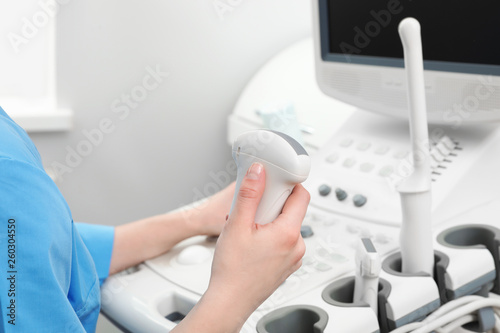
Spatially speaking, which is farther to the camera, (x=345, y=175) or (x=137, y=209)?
(x=137, y=209)

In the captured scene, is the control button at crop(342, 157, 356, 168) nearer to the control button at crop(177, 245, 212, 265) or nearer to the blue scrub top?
the control button at crop(177, 245, 212, 265)

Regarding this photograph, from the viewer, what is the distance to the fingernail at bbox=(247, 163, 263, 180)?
0.53 meters

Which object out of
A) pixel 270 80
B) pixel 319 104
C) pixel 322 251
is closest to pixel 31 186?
pixel 322 251

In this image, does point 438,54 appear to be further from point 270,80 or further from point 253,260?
point 270,80

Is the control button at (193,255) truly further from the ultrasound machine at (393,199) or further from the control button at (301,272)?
the control button at (301,272)

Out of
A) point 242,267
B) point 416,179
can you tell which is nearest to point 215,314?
point 242,267

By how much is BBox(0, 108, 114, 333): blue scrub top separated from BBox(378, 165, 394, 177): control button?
0.44 m

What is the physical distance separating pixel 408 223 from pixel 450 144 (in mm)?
230

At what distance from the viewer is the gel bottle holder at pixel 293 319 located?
588mm

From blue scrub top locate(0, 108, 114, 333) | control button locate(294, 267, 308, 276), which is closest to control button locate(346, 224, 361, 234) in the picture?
control button locate(294, 267, 308, 276)

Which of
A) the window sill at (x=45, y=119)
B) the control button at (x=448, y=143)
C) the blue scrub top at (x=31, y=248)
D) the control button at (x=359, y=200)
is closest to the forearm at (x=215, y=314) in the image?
the blue scrub top at (x=31, y=248)

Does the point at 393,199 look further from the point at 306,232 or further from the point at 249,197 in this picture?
the point at 249,197

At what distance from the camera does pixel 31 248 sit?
479 mm

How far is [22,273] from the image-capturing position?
483mm
